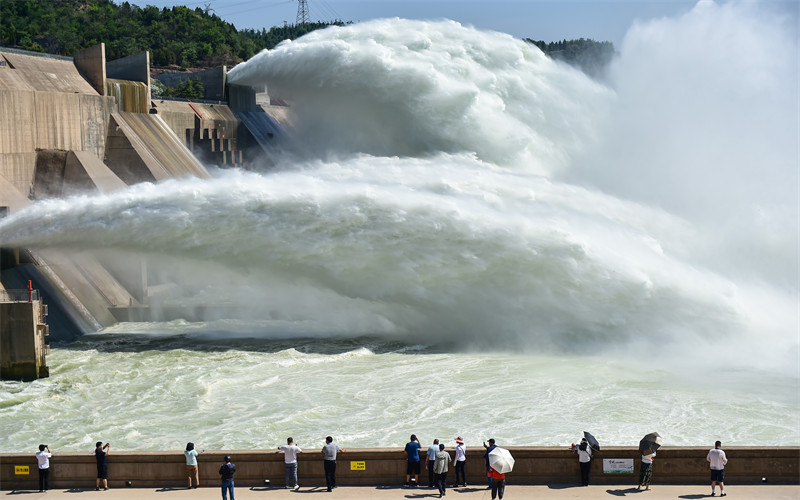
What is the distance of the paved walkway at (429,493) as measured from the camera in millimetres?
12555

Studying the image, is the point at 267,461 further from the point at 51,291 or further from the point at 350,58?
→ the point at 350,58

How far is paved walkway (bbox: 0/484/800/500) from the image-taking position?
41.2 feet

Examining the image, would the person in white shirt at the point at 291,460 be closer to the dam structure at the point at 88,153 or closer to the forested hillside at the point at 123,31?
the dam structure at the point at 88,153

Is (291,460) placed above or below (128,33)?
below

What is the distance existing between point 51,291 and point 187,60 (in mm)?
71746

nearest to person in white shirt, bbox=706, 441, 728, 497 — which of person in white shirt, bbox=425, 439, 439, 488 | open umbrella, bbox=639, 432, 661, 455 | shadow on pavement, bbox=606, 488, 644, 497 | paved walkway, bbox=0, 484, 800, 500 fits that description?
paved walkway, bbox=0, 484, 800, 500

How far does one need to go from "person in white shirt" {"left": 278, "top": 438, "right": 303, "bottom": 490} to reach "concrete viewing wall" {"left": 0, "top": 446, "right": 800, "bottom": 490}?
0.19 meters

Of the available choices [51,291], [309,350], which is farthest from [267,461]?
[51,291]

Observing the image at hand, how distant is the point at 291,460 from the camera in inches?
512

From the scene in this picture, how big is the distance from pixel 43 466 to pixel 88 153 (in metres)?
26.0

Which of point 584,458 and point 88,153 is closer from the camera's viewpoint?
point 584,458

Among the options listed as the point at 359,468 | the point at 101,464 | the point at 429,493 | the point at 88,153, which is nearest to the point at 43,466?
the point at 101,464

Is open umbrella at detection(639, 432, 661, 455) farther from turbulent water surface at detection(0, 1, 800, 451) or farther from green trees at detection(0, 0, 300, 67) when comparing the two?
green trees at detection(0, 0, 300, 67)

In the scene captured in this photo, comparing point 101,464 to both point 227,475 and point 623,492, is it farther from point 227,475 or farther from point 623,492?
point 623,492
